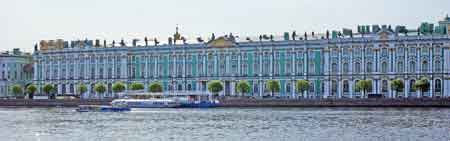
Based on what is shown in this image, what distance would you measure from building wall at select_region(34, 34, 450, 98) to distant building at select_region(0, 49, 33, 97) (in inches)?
228

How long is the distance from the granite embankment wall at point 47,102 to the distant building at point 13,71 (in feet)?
43.5

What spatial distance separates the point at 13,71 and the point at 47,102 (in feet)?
56.6

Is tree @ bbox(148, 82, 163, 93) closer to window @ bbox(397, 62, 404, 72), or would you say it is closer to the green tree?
the green tree

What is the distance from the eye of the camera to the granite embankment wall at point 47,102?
79.3 meters

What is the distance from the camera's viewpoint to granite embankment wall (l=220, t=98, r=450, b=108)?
2672 inches

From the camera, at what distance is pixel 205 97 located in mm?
80375

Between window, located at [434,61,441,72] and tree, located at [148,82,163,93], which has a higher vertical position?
window, located at [434,61,441,72]

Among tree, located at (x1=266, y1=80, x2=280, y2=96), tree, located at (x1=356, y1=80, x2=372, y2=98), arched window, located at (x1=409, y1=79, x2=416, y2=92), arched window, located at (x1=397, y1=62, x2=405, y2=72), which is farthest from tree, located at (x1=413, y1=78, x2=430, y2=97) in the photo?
tree, located at (x1=266, y1=80, x2=280, y2=96)

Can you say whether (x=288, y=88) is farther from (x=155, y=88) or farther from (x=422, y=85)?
(x=422, y=85)

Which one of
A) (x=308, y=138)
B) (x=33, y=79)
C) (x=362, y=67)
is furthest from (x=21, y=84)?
(x=308, y=138)

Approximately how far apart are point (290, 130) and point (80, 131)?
304 inches

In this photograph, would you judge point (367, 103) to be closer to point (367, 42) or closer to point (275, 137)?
point (367, 42)

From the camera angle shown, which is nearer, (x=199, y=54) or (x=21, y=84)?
(x=199, y=54)

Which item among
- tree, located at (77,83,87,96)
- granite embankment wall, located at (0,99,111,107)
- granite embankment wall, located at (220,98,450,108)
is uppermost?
tree, located at (77,83,87,96)
